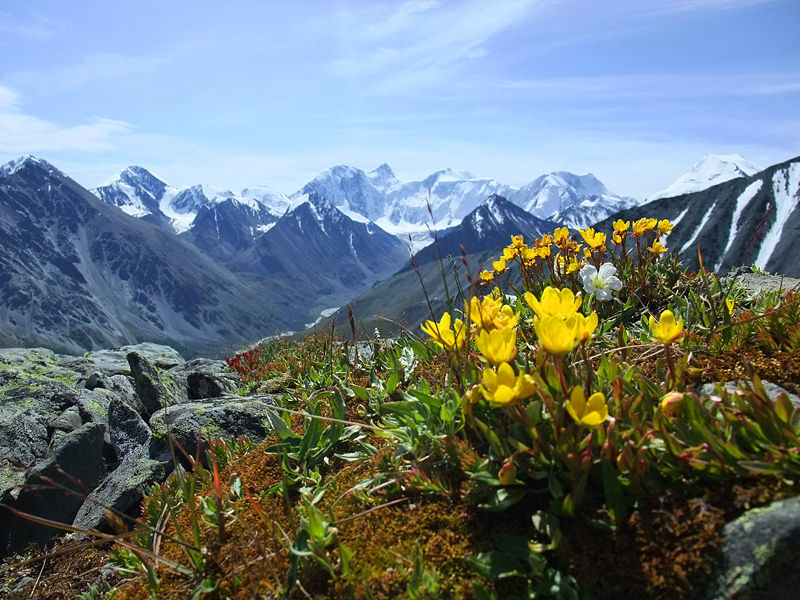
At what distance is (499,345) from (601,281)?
269cm

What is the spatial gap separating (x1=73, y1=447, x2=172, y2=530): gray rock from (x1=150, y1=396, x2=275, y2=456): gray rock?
346mm

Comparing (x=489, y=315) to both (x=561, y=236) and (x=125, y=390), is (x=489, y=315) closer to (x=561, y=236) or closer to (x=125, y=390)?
(x=561, y=236)

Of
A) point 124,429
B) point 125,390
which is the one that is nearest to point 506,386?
point 124,429

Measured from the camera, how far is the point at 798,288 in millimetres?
4281

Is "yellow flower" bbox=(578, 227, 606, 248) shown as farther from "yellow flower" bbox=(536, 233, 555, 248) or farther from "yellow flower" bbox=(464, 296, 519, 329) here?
"yellow flower" bbox=(464, 296, 519, 329)

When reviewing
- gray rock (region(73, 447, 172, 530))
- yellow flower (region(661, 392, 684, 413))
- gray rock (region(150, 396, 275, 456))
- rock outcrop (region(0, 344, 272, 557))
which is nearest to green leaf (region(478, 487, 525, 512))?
yellow flower (region(661, 392, 684, 413))

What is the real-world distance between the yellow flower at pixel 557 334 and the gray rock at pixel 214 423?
3.51 m

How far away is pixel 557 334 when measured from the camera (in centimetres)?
255

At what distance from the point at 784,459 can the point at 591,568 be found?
0.98m

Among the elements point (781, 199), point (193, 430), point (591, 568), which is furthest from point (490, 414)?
point (781, 199)

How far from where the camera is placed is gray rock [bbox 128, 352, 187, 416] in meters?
9.34

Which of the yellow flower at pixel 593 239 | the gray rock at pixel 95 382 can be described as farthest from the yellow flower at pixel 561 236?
the gray rock at pixel 95 382

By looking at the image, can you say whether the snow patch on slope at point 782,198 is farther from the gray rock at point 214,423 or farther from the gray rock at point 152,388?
the gray rock at point 214,423

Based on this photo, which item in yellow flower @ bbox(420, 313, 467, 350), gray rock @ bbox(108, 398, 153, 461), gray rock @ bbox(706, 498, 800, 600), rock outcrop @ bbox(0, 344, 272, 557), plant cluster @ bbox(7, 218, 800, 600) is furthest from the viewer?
gray rock @ bbox(108, 398, 153, 461)
